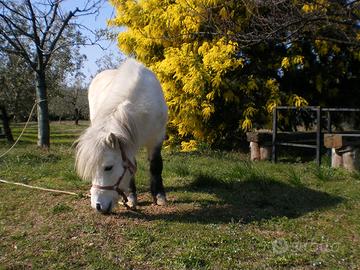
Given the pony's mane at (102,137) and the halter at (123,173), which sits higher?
the pony's mane at (102,137)

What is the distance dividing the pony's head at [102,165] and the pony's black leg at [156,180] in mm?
1004

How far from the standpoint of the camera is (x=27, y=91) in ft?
89.6

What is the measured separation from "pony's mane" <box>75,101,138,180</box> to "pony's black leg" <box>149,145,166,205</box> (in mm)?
871

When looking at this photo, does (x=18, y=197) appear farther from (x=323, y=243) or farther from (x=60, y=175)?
(x=323, y=243)

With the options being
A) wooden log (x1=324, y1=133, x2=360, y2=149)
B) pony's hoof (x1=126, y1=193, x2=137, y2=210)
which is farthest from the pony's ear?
wooden log (x1=324, y1=133, x2=360, y2=149)

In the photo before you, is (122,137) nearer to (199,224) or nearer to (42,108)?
(199,224)

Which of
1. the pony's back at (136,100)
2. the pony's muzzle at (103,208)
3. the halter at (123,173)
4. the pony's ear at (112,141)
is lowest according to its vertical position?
the pony's muzzle at (103,208)

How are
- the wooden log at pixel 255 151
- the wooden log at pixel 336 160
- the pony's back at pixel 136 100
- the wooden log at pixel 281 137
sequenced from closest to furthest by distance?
the pony's back at pixel 136 100
the wooden log at pixel 336 160
the wooden log at pixel 281 137
the wooden log at pixel 255 151

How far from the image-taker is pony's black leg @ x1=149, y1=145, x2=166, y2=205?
5848 mm

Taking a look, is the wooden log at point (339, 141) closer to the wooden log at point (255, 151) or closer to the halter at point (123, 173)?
the wooden log at point (255, 151)

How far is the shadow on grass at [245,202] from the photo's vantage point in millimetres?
5367

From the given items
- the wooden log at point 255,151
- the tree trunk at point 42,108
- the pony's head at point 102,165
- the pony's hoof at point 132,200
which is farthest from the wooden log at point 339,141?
the tree trunk at point 42,108

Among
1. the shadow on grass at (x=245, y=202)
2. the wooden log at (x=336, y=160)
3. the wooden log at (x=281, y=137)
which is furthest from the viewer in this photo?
the wooden log at (x=281, y=137)

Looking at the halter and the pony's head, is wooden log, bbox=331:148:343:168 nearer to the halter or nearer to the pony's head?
the halter
